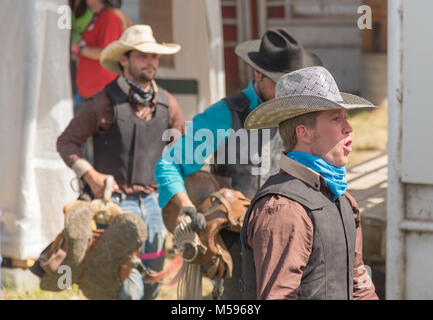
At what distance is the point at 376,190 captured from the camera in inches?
311

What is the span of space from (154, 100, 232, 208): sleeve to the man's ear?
1740 mm

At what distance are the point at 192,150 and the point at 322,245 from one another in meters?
1.96

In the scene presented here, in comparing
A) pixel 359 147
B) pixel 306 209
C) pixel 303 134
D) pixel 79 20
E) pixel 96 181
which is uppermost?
pixel 79 20

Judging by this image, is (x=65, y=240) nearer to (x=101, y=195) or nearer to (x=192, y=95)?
(x=101, y=195)

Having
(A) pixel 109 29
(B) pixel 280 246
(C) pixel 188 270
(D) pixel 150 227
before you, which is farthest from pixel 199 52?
(B) pixel 280 246

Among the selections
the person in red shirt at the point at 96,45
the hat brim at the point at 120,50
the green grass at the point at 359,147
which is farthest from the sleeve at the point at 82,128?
the person in red shirt at the point at 96,45

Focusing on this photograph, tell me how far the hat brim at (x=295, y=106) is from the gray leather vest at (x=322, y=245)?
239 mm

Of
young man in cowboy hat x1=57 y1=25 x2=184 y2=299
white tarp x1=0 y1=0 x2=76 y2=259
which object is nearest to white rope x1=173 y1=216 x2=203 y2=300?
young man in cowboy hat x1=57 y1=25 x2=184 y2=299

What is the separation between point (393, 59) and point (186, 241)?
6.48ft

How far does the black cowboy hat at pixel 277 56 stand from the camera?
4863 millimetres

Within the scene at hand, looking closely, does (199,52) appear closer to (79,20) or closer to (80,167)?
(79,20)

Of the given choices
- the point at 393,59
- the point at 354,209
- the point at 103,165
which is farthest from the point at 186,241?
the point at 393,59

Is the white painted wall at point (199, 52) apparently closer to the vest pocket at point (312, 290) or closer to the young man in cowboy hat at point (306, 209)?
the young man in cowboy hat at point (306, 209)

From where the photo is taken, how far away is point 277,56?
4.88 m
